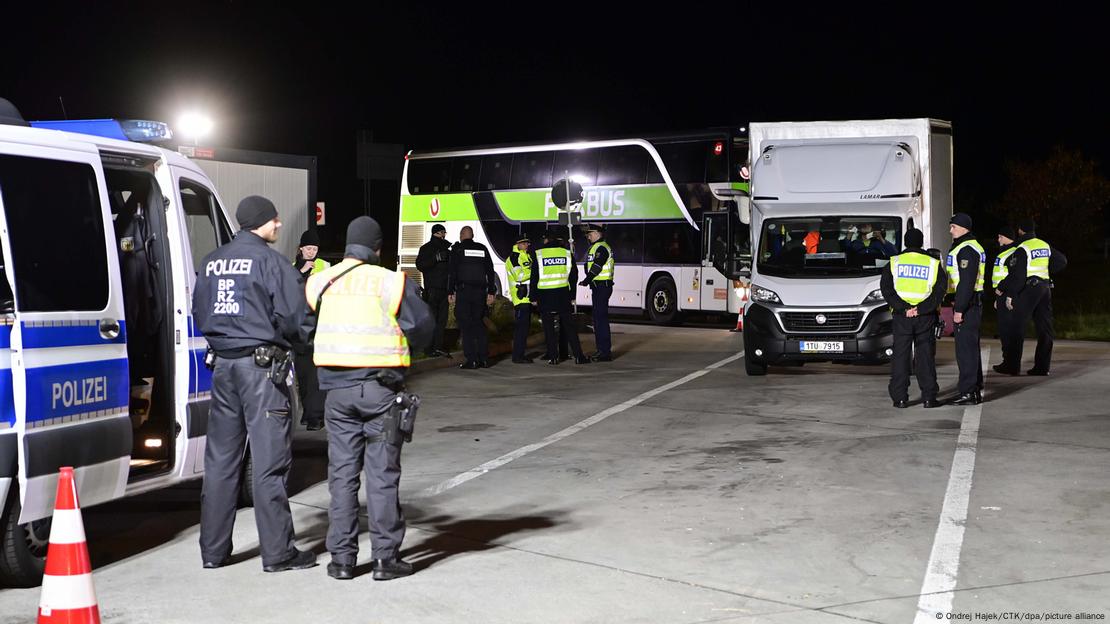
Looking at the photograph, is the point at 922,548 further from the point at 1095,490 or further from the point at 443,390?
the point at 443,390

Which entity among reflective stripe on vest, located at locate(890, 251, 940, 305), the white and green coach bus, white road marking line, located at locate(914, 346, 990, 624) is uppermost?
the white and green coach bus

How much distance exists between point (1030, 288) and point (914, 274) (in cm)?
352

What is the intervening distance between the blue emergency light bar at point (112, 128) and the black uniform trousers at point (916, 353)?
25.4ft

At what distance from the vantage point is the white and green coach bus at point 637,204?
26297 millimetres

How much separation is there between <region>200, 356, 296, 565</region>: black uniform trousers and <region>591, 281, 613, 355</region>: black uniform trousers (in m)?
11.3

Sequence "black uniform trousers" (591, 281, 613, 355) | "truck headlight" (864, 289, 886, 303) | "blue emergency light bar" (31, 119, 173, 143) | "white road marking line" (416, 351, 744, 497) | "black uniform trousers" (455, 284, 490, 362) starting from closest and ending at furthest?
"blue emergency light bar" (31, 119, 173, 143), "white road marking line" (416, 351, 744, 497), "truck headlight" (864, 289, 886, 303), "black uniform trousers" (455, 284, 490, 362), "black uniform trousers" (591, 281, 613, 355)

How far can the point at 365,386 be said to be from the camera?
20.7 feet

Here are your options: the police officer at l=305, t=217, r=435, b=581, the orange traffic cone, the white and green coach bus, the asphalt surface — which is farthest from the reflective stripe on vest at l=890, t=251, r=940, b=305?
the white and green coach bus

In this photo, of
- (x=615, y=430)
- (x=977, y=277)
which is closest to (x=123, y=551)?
(x=615, y=430)

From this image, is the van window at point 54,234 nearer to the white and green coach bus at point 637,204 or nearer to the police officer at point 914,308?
the police officer at point 914,308

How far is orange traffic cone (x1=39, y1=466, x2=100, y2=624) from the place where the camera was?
4.88 metres

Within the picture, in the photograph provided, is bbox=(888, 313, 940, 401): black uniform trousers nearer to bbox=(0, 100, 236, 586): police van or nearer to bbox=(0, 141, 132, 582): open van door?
bbox=(0, 100, 236, 586): police van

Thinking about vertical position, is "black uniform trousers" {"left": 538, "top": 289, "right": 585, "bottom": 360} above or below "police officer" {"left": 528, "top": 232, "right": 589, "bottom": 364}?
below

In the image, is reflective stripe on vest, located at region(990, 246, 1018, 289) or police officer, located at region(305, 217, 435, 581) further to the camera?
reflective stripe on vest, located at region(990, 246, 1018, 289)
